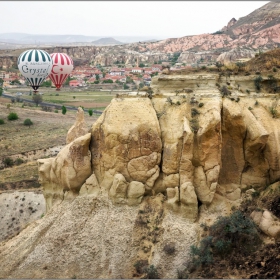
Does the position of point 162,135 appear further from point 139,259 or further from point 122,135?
point 139,259

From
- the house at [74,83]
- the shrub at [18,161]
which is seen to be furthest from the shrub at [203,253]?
the house at [74,83]

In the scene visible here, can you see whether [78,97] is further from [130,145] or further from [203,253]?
[203,253]

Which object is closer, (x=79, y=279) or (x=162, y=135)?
(x=79, y=279)

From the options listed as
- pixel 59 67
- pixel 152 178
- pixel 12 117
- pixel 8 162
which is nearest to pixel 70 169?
pixel 152 178

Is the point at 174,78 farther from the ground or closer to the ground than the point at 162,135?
farther from the ground

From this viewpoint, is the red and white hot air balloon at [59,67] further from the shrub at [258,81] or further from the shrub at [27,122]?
the shrub at [258,81]

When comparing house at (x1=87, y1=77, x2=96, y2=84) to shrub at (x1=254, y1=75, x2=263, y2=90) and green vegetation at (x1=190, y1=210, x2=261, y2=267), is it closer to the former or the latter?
shrub at (x1=254, y1=75, x2=263, y2=90)

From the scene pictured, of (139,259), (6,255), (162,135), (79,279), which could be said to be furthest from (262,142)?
(6,255)

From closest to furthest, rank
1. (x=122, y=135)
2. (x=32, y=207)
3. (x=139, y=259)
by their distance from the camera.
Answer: (x=139, y=259), (x=122, y=135), (x=32, y=207)
